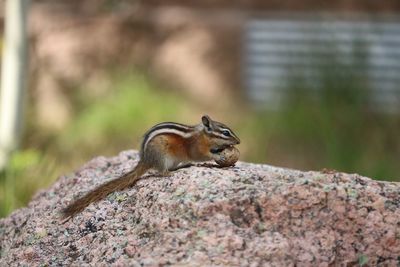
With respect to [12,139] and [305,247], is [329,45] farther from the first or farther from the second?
[305,247]

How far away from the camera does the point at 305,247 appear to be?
3.27 meters

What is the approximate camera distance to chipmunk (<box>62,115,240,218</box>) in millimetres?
3850

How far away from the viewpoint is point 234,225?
328 centimetres

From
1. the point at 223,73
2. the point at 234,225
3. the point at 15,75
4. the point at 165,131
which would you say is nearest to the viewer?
the point at 234,225

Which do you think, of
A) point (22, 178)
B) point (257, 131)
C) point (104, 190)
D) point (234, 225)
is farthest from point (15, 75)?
point (234, 225)

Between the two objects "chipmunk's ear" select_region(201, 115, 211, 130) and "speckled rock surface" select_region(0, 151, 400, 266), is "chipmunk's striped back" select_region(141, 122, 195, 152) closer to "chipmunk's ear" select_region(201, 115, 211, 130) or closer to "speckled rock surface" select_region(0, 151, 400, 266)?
"chipmunk's ear" select_region(201, 115, 211, 130)

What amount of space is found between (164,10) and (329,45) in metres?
2.61

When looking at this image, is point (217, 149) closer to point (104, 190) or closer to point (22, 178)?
point (104, 190)

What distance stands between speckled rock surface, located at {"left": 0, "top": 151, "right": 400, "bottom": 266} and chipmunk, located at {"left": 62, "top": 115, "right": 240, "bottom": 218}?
13cm

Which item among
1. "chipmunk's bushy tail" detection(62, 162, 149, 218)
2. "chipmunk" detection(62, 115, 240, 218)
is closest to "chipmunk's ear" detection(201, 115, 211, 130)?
"chipmunk" detection(62, 115, 240, 218)

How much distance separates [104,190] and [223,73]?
8.13m

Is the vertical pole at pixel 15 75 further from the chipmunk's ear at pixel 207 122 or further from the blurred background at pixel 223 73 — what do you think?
the chipmunk's ear at pixel 207 122

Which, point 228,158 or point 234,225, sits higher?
point 228,158

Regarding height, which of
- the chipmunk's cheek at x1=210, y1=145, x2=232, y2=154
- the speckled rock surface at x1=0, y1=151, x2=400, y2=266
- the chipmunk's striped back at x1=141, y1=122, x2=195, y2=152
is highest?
the chipmunk's striped back at x1=141, y1=122, x2=195, y2=152
